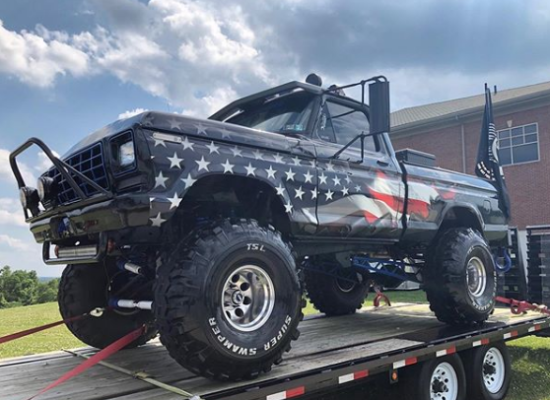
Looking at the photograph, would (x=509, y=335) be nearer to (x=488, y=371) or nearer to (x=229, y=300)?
(x=488, y=371)

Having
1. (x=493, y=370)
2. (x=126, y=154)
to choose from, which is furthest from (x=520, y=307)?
(x=126, y=154)

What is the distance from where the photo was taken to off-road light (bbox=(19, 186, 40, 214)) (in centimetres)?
423

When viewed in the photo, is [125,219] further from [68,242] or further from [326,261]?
[326,261]

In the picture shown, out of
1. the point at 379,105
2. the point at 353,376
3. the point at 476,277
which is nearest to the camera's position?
the point at 353,376

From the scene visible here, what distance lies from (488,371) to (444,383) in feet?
3.17

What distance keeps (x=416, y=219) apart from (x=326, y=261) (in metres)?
1.24

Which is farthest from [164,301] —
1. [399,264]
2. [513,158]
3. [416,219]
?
[513,158]

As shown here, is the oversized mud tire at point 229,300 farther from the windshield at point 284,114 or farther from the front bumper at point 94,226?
the windshield at point 284,114

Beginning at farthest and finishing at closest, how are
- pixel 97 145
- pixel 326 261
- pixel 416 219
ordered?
pixel 326 261 → pixel 416 219 → pixel 97 145

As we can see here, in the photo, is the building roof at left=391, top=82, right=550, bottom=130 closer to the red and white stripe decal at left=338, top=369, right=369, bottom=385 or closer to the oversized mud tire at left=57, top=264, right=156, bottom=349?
the red and white stripe decal at left=338, top=369, right=369, bottom=385

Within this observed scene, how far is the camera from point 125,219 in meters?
3.26

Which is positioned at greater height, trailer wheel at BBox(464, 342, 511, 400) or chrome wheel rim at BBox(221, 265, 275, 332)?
chrome wheel rim at BBox(221, 265, 275, 332)

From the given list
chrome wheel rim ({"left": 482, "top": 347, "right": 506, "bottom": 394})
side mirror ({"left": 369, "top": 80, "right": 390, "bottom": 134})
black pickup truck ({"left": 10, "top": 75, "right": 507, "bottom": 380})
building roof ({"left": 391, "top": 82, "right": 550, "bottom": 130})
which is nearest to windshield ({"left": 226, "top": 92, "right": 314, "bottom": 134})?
black pickup truck ({"left": 10, "top": 75, "right": 507, "bottom": 380})

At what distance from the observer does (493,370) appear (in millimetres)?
5453
